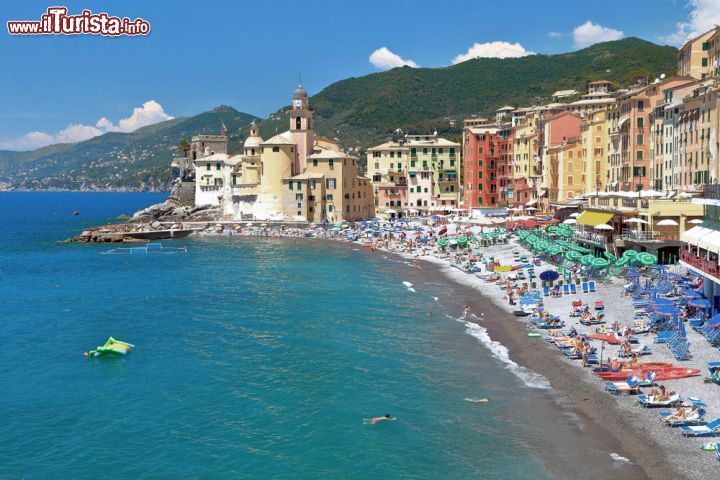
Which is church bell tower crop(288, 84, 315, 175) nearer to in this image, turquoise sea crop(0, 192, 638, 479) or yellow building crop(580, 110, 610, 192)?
yellow building crop(580, 110, 610, 192)

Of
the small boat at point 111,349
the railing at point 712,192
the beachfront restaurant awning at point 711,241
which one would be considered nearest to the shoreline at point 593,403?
the beachfront restaurant awning at point 711,241

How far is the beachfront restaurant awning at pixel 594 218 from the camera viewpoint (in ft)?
177

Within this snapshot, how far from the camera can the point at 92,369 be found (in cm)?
3428

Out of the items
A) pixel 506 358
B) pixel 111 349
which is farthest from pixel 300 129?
pixel 506 358

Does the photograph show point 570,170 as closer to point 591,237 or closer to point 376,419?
point 591,237

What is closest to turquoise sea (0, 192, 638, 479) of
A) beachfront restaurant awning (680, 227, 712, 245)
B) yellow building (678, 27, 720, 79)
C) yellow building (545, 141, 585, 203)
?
beachfront restaurant awning (680, 227, 712, 245)

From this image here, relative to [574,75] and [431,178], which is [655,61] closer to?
[574,75]

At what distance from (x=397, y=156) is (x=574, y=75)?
308 ft

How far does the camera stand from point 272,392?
3014 centimetres

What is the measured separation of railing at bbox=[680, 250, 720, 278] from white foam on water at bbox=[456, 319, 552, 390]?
10383 millimetres

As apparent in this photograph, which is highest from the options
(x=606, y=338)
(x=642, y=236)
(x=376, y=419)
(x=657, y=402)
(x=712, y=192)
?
(x=712, y=192)

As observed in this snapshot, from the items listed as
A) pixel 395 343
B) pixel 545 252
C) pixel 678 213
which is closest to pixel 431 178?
pixel 545 252

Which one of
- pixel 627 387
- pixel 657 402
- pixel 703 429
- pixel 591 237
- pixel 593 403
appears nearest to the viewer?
pixel 703 429

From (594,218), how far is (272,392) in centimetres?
3571
